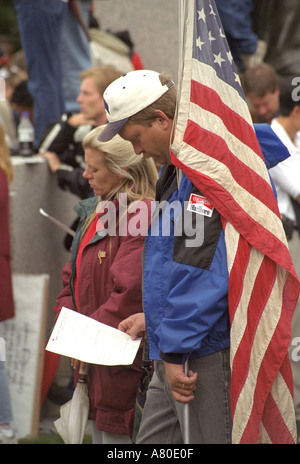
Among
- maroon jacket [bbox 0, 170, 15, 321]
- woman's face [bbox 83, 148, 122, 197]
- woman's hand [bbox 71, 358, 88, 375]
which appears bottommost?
maroon jacket [bbox 0, 170, 15, 321]

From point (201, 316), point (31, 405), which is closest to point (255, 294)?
point (201, 316)

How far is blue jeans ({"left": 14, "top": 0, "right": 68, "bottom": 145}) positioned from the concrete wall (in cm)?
51

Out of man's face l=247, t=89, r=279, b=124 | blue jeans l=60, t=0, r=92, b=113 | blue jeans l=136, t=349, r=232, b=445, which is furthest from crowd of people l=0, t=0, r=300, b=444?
blue jeans l=60, t=0, r=92, b=113

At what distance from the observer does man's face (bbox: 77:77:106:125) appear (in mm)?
6449

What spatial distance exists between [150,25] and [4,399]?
4.16m

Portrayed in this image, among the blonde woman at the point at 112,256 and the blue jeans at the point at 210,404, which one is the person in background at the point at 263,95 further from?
the blue jeans at the point at 210,404

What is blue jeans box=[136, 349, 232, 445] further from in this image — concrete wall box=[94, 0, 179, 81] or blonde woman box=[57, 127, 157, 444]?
concrete wall box=[94, 0, 179, 81]

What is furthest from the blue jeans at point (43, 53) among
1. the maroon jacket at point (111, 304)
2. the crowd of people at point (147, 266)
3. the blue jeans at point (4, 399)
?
the maroon jacket at point (111, 304)

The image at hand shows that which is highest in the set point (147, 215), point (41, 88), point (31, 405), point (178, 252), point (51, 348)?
point (178, 252)

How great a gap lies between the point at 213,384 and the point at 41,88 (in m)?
5.52

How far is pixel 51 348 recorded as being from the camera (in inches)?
157
